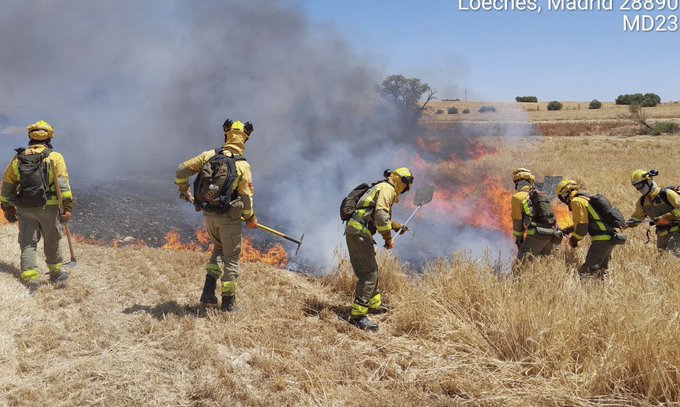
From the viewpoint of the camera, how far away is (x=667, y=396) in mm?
2676

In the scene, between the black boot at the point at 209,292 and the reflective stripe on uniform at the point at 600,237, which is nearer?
the black boot at the point at 209,292

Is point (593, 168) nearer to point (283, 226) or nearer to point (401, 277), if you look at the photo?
point (283, 226)

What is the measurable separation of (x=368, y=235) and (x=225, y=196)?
57.5 inches

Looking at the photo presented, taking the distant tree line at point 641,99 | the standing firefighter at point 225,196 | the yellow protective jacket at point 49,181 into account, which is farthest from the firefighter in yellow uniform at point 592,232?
the distant tree line at point 641,99

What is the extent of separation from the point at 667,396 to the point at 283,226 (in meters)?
8.91

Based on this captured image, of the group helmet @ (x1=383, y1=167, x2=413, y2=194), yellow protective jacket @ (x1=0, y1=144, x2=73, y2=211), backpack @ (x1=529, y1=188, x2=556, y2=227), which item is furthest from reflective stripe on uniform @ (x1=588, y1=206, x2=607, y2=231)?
yellow protective jacket @ (x1=0, y1=144, x2=73, y2=211)

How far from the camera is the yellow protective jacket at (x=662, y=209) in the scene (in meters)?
6.01

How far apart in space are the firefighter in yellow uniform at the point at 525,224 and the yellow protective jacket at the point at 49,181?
17.6 ft

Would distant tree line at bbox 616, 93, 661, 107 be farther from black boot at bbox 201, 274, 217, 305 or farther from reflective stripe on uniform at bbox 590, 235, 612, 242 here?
black boot at bbox 201, 274, 217, 305

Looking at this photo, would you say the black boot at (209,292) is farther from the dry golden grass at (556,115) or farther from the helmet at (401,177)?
the dry golden grass at (556,115)

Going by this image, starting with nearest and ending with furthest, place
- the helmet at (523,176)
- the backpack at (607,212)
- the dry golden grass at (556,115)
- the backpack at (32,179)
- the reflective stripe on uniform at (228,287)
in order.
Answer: the reflective stripe on uniform at (228,287) < the backpack at (32,179) < the backpack at (607,212) < the helmet at (523,176) < the dry golden grass at (556,115)

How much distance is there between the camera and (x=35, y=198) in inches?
203

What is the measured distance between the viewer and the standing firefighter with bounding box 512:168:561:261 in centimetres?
588

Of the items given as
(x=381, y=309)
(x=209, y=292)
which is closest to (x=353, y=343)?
(x=381, y=309)
